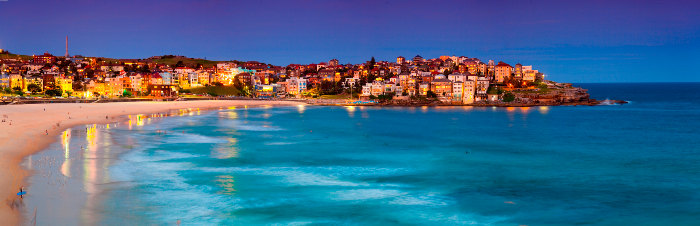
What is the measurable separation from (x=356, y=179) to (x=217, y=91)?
75088 millimetres

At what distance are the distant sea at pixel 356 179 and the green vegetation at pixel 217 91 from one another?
56.2 metres

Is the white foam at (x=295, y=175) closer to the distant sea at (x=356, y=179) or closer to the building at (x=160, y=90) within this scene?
the distant sea at (x=356, y=179)

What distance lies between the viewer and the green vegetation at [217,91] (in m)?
87.4

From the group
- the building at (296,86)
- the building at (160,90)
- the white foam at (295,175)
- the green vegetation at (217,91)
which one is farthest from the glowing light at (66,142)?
the building at (296,86)

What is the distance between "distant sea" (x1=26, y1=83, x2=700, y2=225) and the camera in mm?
12828

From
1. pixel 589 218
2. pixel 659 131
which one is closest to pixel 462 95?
pixel 659 131

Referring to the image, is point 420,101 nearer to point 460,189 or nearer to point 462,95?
point 462,95

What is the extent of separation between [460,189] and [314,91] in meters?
74.9

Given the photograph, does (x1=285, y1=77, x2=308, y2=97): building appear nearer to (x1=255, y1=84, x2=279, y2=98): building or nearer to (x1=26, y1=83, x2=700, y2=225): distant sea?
(x1=255, y1=84, x2=279, y2=98): building

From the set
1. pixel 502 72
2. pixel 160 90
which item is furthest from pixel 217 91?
pixel 502 72

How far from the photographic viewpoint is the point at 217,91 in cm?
8869

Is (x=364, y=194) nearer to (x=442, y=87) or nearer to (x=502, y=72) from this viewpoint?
(x=442, y=87)

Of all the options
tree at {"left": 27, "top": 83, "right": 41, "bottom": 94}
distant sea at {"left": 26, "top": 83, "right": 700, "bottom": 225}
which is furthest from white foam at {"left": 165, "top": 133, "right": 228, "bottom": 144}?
tree at {"left": 27, "top": 83, "right": 41, "bottom": 94}

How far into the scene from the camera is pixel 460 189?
649 inches
